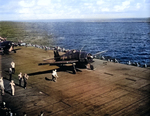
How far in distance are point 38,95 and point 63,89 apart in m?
3.29

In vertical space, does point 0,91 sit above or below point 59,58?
below

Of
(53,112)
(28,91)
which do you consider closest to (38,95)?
(28,91)

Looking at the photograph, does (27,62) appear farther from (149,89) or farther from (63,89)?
(149,89)

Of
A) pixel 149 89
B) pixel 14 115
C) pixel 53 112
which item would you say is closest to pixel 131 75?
pixel 149 89

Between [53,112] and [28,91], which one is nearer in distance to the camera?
[53,112]

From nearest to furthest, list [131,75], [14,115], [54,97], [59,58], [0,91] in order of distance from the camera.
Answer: [14,115], [54,97], [0,91], [131,75], [59,58]

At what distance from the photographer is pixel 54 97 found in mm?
20281

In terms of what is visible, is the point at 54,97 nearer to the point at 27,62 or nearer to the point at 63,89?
the point at 63,89

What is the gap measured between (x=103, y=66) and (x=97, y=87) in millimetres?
10951

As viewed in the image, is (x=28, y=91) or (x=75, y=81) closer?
(x=28, y=91)

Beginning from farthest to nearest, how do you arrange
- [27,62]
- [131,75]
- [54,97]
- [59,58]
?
[27,62]
[59,58]
[131,75]
[54,97]

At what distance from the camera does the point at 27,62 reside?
3794 cm

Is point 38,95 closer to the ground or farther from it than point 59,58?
closer to the ground

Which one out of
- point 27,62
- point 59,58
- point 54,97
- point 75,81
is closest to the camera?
point 54,97
